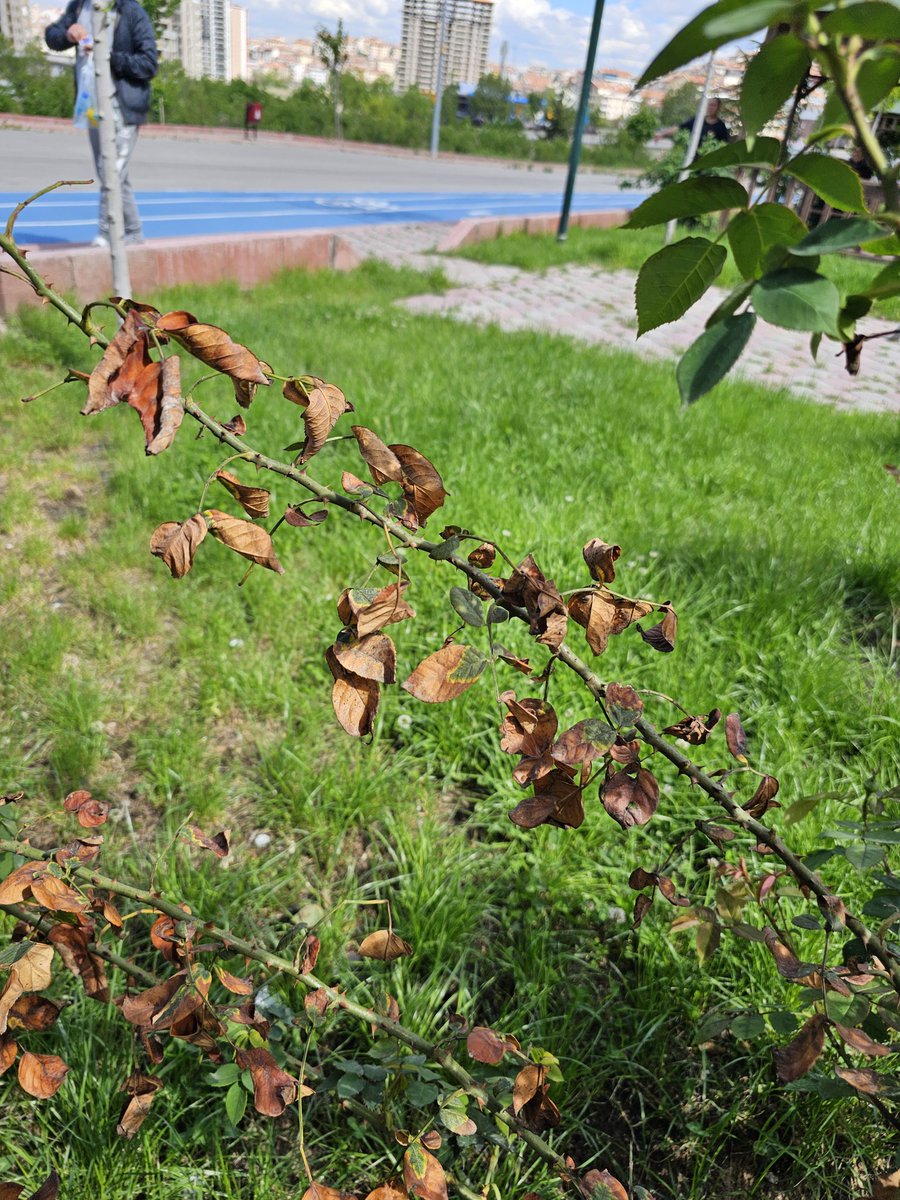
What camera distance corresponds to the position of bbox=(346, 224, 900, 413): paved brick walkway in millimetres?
6078

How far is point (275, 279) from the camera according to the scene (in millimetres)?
7059

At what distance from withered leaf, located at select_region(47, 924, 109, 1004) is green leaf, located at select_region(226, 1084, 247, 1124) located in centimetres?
21

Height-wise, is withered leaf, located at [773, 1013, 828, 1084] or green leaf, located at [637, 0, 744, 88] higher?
green leaf, located at [637, 0, 744, 88]

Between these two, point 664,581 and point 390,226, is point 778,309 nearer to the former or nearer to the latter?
point 664,581

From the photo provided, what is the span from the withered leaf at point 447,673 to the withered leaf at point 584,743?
0.11 m

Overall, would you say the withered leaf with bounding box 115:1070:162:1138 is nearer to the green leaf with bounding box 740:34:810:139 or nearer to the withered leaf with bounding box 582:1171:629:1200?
the withered leaf with bounding box 582:1171:629:1200

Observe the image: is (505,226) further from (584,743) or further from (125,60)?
(584,743)

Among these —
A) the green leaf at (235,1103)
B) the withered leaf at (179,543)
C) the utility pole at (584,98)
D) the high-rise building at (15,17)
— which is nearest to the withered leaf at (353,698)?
the withered leaf at (179,543)

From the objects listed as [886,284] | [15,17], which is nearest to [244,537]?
[886,284]

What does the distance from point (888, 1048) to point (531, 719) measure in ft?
1.79

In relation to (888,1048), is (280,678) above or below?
below

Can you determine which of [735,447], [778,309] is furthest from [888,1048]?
[735,447]

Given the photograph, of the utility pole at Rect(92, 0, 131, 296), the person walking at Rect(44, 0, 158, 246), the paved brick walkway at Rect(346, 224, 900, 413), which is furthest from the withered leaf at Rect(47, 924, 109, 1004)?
the person walking at Rect(44, 0, 158, 246)

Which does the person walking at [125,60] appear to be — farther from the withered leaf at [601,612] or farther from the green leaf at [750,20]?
the green leaf at [750,20]
